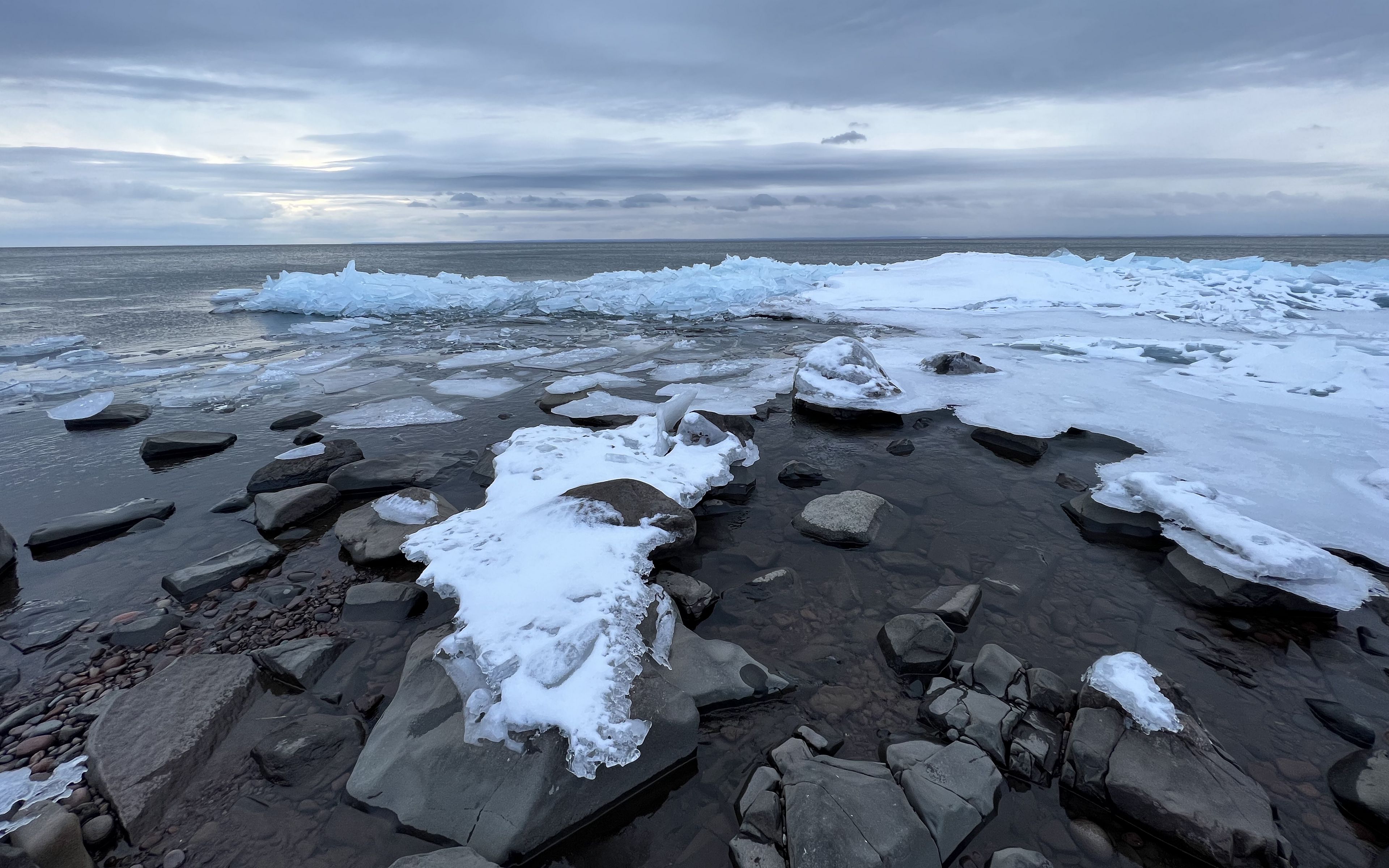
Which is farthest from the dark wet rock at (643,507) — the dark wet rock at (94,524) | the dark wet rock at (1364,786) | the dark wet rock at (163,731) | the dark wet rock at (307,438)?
the dark wet rock at (307,438)

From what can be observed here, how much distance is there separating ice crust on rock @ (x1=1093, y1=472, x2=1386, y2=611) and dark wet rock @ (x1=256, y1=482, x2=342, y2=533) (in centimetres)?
789

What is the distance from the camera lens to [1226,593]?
15.0 feet

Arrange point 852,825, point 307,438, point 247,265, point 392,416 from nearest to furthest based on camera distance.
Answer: point 852,825, point 307,438, point 392,416, point 247,265

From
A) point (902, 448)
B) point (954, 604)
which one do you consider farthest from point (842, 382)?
point (954, 604)

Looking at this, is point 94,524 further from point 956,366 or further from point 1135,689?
point 956,366

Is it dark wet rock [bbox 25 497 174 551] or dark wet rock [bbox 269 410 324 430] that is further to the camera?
dark wet rock [bbox 269 410 324 430]

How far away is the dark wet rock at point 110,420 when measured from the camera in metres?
8.83

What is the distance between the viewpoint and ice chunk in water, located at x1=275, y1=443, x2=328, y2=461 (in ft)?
22.9

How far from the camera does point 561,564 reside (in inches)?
174

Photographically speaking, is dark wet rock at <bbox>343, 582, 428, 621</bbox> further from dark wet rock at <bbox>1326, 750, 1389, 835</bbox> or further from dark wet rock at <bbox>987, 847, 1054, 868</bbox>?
dark wet rock at <bbox>1326, 750, 1389, 835</bbox>

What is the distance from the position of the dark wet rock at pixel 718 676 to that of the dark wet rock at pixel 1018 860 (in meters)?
1.40

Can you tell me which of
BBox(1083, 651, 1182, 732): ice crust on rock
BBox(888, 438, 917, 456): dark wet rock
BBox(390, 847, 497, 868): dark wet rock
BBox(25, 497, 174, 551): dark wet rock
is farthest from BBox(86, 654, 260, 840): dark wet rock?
BBox(888, 438, 917, 456): dark wet rock

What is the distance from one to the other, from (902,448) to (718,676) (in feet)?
15.9

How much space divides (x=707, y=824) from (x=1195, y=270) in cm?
2642
